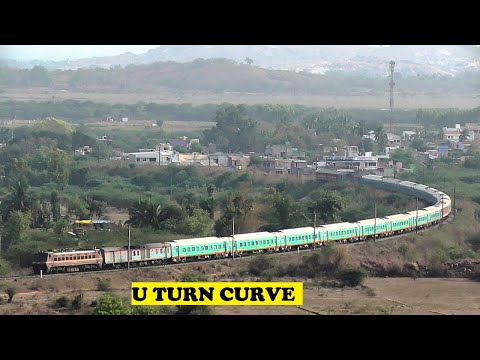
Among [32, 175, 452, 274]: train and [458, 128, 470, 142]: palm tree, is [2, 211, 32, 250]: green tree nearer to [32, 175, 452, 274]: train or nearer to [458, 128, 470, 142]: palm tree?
[32, 175, 452, 274]: train

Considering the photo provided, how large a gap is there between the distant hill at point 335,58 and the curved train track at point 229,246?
73.0 meters

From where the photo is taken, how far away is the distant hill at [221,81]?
89125mm

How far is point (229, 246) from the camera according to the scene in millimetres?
18344

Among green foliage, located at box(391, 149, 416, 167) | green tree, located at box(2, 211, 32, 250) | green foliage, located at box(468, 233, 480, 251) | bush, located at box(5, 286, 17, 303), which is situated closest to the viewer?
bush, located at box(5, 286, 17, 303)

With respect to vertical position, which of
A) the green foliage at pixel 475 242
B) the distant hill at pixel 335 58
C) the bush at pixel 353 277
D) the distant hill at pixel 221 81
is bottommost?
the green foliage at pixel 475 242

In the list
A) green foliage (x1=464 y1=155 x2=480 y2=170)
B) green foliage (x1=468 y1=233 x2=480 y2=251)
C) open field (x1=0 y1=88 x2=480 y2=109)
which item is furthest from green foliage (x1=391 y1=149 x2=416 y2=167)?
open field (x1=0 y1=88 x2=480 y2=109)

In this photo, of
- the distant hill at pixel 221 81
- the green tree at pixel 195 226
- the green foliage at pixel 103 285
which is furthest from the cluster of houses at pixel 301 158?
the distant hill at pixel 221 81

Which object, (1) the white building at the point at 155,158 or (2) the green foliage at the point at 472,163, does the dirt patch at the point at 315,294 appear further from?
(1) the white building at the point at 155,158

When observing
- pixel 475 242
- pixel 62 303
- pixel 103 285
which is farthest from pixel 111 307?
pixel 475 242

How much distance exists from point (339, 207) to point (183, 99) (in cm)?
6332

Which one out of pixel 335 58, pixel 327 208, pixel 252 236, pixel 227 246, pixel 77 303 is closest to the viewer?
pixel 77 303

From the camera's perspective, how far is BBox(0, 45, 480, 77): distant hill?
107 m

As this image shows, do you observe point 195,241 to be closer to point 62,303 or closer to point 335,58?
point 62,303

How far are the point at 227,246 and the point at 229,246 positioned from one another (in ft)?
0.15
